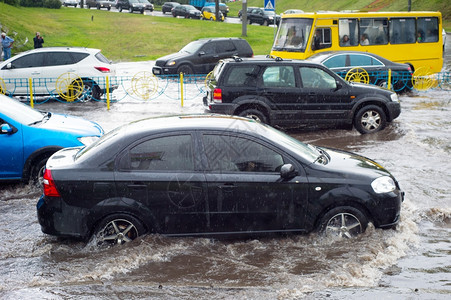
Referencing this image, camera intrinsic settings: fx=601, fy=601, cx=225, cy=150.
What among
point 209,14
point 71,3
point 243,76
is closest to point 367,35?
point 243,76

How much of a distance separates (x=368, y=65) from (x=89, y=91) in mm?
8492

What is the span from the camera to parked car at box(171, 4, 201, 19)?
56.8 m

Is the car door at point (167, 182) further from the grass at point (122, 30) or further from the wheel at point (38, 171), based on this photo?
the grass at point (122, 30)

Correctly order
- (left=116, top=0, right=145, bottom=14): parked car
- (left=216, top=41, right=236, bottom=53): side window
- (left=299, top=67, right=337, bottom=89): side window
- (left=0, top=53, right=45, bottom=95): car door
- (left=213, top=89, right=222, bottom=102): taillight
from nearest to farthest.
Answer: (left=213, top=89, right=222, bottom=102): taillight, (left=299, top=67, right=337, bottom=89): side window, (left=0, top=53, right=45, bottom=95): car door, (left=216, top=41, right=236, bottom=53): side window, (left=116, top=0, right=145, bottom=14): parked car

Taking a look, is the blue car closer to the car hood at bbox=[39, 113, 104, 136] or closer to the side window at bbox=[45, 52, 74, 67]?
the car hood at bbox=[39, 113, 104, 136]

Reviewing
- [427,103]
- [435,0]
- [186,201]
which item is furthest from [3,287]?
[435,0]

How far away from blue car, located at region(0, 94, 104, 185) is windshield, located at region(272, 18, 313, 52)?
42.4 ft

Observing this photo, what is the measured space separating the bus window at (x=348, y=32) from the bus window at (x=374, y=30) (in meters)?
0.23

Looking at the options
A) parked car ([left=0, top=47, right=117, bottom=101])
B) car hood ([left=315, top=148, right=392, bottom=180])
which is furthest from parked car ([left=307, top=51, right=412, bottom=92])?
car hood ([left=315, top=148, right=392, bottom=180])

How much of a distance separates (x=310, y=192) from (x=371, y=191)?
27.7 inches

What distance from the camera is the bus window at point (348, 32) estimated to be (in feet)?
69.7

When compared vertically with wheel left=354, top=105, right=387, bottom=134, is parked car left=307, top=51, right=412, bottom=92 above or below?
above

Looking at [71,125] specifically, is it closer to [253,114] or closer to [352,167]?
[253,114]

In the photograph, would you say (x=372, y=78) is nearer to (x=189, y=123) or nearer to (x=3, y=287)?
(x=189, y=123)
